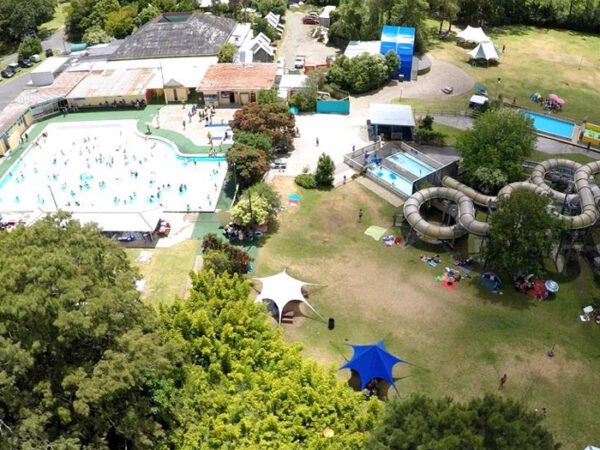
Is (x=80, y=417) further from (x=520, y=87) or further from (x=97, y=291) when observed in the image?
(x=520, y=87)

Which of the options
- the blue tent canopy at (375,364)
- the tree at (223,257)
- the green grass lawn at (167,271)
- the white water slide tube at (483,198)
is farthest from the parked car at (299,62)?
the blue tent canopy at (375,364)

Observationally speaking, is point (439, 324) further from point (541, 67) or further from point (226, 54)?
point (541, 67)

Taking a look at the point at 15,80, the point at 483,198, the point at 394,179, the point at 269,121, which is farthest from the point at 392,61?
the point at 15,80

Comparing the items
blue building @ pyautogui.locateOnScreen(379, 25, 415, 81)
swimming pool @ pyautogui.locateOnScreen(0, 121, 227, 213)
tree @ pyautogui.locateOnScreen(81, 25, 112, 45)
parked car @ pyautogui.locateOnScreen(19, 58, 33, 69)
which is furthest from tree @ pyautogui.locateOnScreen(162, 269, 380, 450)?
parked car @ pyautogui.locateOnScreen(19, 58, 33, 69)

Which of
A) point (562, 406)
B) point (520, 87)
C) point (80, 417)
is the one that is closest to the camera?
point (80, 417)

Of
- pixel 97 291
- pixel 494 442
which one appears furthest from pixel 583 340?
pixel 97 291

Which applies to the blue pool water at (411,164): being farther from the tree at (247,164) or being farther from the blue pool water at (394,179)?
the tree at (247,164)
